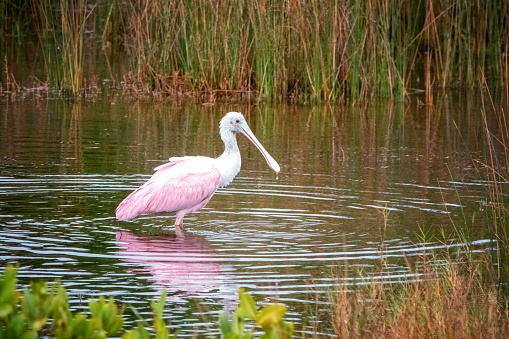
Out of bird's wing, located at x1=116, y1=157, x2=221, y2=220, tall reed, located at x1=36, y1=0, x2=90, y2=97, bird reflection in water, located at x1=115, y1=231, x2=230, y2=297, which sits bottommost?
bird reflection in water, located at x1=115, y1=231, x2=230, y2=297

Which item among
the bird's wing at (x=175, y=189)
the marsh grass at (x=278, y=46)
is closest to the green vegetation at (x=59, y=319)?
the bird's wing at (x=175, y=189)

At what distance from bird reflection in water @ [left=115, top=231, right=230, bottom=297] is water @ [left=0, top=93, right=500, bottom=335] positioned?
0.05 feet

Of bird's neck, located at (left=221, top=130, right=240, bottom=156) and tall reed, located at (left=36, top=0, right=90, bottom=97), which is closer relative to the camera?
bird's neck, located at (left=221, top=130, right=240, bottom=156)

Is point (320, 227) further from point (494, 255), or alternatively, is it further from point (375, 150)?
point (375, 150)

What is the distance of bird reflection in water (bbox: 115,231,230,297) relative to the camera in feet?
20.7

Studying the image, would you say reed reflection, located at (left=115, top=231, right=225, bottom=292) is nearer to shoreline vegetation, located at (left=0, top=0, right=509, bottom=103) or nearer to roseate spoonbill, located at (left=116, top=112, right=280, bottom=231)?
roseate spoonbill, located at (left=116, top=112, right=280, bottom=231)

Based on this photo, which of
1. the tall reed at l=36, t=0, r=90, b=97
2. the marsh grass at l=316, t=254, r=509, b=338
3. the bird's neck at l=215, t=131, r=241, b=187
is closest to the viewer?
the marsh grass at l=316, t=254, r=509, b=338

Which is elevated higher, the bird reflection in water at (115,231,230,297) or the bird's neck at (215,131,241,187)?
the bird's neck at (215,131,241,187)

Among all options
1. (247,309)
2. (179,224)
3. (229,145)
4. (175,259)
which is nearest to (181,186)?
(179,224)

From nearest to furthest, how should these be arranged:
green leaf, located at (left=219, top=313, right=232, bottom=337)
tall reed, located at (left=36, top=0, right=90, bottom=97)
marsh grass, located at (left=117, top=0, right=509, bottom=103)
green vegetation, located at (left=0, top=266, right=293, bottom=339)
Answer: green vegetation, located at (left=0, top=266, right=293, bottom=339), green leaf, located at (left=219, top=313, right=232, bottom=337), marsh grass, located at (left=117, top=0, right=509, bottom=103), tall reed, located at (left=36, top=0, right=90, bottom=97)

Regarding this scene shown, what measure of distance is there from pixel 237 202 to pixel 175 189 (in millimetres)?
978

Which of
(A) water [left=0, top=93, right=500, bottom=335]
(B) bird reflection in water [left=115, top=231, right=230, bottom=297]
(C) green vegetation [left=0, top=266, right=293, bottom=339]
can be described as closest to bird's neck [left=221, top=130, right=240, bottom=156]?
(A) water [left=0, top=93, right=500, bottom=335]

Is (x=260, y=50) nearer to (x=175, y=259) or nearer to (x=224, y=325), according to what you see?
(x=175, y=259)

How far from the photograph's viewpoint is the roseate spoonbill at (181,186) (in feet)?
27.6
